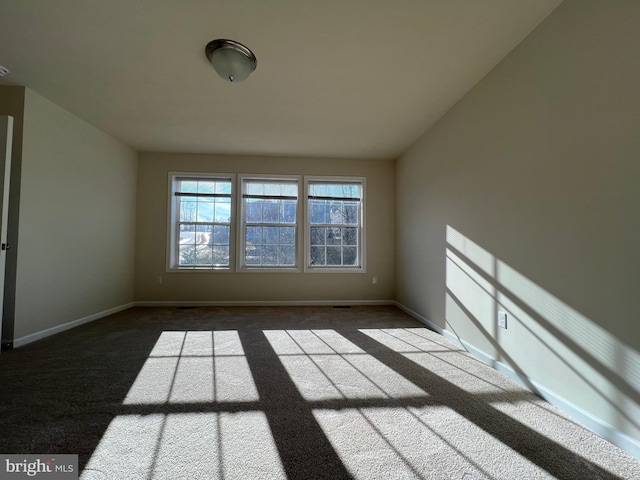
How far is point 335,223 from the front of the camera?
480 cm

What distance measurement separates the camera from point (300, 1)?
1739 mm

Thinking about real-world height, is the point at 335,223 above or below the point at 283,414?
above

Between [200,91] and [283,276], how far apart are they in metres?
2.86

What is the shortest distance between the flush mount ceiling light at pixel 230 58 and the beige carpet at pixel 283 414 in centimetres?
241

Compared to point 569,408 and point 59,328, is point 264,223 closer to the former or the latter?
point 59,328

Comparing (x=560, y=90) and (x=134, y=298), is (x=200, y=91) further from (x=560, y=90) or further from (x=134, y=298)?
(x=134, y=298)

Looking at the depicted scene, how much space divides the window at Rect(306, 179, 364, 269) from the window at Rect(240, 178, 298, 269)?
308 millimetres

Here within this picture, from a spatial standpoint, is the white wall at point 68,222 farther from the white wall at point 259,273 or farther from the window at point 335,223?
the window at point 335,223

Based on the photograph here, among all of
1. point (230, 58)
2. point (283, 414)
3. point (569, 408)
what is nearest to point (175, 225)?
point (230, 58)

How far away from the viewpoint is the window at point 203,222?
4.61 meters

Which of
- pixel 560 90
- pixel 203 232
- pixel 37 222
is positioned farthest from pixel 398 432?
pixel 203 232

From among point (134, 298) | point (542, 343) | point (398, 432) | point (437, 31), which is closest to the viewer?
point (398, 432)

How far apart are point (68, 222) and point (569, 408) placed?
15.8 feet

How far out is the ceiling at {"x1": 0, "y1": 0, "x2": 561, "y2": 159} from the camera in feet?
5.93
